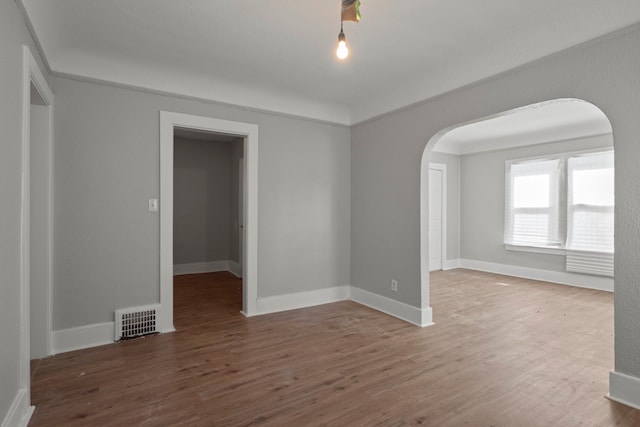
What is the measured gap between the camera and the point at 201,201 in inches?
268

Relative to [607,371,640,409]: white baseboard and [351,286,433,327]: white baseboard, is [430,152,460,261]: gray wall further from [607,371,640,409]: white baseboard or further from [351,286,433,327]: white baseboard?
[607,371,640,409]: white baseboard

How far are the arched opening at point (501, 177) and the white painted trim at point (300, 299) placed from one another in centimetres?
141

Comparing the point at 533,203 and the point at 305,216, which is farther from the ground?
the point at 533,203

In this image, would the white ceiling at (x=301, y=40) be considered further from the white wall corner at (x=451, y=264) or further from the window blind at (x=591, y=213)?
the white wall corner at (x=451, y=264)

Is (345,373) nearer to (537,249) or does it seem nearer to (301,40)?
(301,40)

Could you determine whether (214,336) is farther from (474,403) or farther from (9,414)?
(474,403)

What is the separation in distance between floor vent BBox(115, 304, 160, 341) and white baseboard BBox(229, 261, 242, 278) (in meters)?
2.88

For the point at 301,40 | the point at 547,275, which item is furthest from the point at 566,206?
the point at 301,40

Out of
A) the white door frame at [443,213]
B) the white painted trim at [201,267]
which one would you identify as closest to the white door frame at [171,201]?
the white painted trim at [201,267]

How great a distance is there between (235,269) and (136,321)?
330cm

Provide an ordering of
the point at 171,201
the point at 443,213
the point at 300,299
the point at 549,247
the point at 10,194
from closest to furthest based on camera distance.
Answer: the point at 10,194 → the point at 171,201 → the point at 300,299 → the point at 549,247 → the point at 443,213

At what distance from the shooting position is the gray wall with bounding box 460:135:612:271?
606 centimetres

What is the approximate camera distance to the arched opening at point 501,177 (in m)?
5.16

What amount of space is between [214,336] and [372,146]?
2.87 meters
